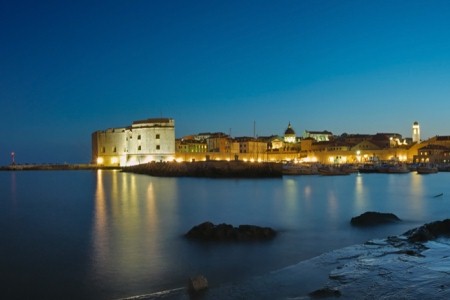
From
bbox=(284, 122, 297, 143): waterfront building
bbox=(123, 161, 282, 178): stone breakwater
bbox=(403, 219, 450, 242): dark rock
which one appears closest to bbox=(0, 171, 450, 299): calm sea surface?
bbox=(403, 219, 450, 242): dark rock

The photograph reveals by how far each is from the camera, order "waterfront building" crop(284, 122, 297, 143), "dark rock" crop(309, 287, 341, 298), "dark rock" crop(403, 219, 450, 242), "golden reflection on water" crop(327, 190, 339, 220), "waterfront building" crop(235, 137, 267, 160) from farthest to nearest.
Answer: "waterfront building" crop(284, 122, 297, 143) < "waterfront building" crop(235, 137, 267, 160) < "golden reflection on water" crop(327, 190, 339, 220) < "dark rock" crop(403, 219, 450, 242) < "dark rock" crop(309, 287, 341, 298)

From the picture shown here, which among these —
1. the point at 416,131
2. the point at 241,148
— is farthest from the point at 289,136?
the point at 416,131

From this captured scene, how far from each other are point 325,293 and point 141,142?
137 feet

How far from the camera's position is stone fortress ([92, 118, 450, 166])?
4491 cm

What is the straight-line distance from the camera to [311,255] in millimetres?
6629

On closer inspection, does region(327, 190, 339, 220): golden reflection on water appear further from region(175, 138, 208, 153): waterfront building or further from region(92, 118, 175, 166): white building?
region(175, 138, 208, 153): waterfront building

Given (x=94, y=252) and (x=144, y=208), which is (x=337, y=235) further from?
(x=144, y=208)

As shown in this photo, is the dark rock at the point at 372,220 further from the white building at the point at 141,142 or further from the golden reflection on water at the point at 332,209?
the white building at the point at 141,142

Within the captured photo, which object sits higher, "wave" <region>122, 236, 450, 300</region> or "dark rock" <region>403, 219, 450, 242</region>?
"dark rock" <region>403, 219, 450, 242</region>

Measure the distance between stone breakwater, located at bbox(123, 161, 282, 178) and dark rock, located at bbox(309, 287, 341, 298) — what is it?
88.4ft

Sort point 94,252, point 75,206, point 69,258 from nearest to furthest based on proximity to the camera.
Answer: point 69,258 → point 94,252 → point 75,206

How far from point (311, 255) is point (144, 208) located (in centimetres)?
804

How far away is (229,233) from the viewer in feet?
24.6

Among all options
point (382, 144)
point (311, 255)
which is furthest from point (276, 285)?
point (382, 144)
